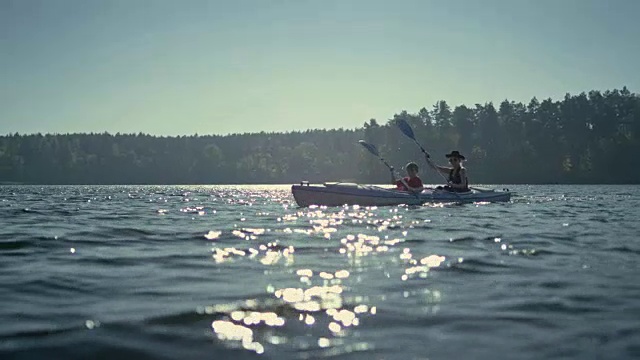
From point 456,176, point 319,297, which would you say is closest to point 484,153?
point 456,176

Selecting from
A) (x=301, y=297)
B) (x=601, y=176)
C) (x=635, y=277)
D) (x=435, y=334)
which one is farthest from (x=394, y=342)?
(x=601, y=176)

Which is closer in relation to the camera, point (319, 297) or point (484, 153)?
point (319, 297)

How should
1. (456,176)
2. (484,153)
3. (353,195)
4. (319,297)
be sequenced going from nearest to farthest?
(319,297)
(353,195)
(456,176)
(484,153)

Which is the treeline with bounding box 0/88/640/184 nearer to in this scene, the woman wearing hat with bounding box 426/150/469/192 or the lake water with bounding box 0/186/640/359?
the woman wearing hat with bounding box 426/150/469/192

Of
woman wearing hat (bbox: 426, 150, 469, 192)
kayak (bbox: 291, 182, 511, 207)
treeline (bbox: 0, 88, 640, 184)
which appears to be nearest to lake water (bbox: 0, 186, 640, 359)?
kayak (bbox: 291, 182, 511, 207)

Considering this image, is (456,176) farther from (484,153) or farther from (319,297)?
(484,153)

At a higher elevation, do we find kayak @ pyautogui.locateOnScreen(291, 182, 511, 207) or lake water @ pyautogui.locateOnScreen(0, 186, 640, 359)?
kayak @ pyautogui.locateOnScreen(291, 182, 511, 207)

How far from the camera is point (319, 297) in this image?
547 cm

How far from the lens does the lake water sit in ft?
13.0

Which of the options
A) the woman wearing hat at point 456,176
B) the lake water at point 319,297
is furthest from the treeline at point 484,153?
the lake water at point 319,297

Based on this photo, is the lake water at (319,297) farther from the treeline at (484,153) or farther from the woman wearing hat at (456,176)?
the treeline at (484,153)

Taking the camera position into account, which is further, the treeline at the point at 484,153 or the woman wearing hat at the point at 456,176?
the treeline at the point at 484,153

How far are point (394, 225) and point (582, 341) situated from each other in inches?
375

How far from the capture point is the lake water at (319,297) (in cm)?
396
